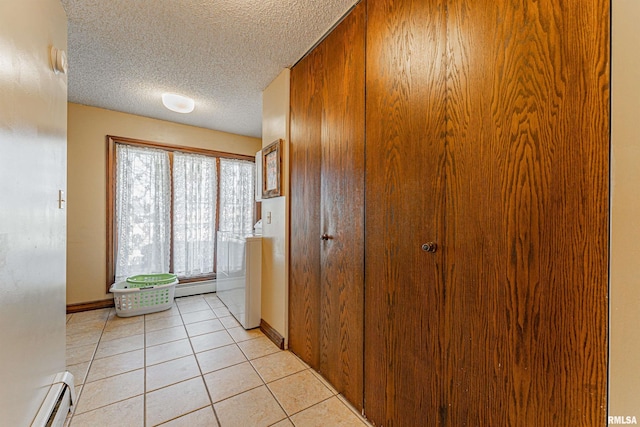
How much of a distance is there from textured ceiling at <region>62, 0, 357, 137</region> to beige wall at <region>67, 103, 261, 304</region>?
0.23 metres

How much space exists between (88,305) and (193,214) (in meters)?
1.47

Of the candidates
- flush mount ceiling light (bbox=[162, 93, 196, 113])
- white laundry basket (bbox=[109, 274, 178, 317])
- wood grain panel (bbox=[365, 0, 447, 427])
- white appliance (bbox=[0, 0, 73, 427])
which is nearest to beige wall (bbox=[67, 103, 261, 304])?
white laundry basket (bbox=[109, 274, 178, 317])

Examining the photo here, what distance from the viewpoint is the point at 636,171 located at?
0.59 m

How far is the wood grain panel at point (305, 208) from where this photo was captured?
175 cm

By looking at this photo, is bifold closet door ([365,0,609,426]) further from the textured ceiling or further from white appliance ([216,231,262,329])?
white appliance ([216,231,262,329])

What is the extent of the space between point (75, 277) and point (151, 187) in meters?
1.25

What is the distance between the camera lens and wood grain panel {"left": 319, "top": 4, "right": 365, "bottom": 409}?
1406 millimetres

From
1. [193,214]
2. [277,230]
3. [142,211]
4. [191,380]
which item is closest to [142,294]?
[142,211]

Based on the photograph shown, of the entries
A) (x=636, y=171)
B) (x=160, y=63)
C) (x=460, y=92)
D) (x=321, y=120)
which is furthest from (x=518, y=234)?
(x=160, y=63)

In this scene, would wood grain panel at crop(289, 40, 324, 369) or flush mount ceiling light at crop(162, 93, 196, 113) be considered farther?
flush mount ceiling light at crop(162, 93, 196, 113)

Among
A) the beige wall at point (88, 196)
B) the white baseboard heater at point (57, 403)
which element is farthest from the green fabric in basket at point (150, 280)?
the white baseboard heater at point (57, 403)

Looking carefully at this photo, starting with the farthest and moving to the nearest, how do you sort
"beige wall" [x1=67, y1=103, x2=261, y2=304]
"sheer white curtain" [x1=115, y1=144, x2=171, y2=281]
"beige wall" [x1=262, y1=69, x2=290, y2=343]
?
"sheer white curtain" [x1=115, y1=144, x2=171, y2=281], "beige wall" [x1=67, y1=103, x2=261, y2=304], "beige wall" [x1=262, y1=69, x2=290, y2=343]

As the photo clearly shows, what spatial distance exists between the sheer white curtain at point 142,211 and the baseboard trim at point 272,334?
67.4 inches

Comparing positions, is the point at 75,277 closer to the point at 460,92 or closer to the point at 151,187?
the point at 151,187
